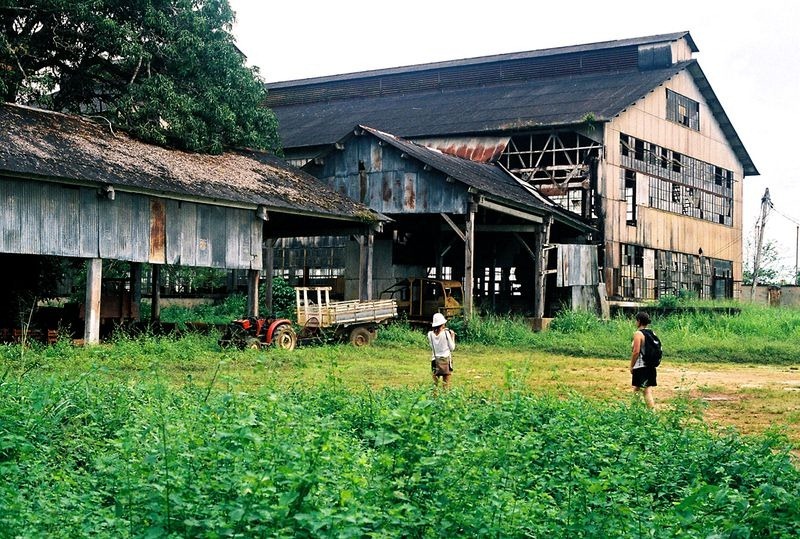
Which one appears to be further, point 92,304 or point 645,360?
point 92,304

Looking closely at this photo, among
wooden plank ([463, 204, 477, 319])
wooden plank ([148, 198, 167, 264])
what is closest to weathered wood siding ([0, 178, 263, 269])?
wooden plank ([148, 198, 167, 264])

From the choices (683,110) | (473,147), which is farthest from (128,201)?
(683,110)

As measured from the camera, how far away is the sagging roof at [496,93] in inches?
1203

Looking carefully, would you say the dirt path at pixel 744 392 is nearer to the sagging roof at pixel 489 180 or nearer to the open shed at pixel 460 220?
the sagging roof at pixel 489 180

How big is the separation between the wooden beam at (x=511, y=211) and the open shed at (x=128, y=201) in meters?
2.84

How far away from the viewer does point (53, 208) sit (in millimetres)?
17625

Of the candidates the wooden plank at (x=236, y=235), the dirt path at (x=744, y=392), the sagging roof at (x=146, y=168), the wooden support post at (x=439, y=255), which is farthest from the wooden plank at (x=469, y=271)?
the dirt path at (x=744, y=392)

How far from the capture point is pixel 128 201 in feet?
62.2

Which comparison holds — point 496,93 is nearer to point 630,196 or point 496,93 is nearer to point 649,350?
point 630,196

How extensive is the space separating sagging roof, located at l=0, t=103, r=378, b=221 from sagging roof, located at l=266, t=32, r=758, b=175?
865 cm

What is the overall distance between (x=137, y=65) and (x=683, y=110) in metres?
18.9

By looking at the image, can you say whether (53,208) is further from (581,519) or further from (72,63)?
(581,519)

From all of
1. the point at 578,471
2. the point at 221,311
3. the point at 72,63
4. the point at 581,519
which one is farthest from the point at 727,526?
the point at 221,311

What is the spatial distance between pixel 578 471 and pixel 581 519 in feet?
3.17
